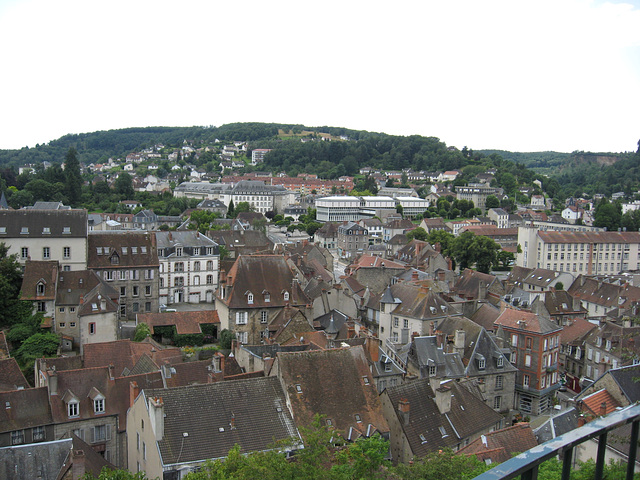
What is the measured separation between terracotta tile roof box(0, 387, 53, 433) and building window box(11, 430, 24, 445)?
0.23 m

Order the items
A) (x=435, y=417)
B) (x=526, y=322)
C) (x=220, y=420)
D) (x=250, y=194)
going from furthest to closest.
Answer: (x=250, y=194) < (x=526, y=322) < (x=435, y=417) < (x=220, y=420)

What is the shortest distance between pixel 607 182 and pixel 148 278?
7328 inches

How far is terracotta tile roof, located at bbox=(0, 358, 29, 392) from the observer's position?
94.3ft

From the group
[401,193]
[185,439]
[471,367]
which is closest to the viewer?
[185,439]

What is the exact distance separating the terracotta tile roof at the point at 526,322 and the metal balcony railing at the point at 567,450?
3692 centimetres

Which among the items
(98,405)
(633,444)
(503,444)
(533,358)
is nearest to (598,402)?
(503,444)

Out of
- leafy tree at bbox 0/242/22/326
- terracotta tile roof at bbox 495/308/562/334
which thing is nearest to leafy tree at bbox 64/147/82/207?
leafy tree at bbox 0/242/22/326

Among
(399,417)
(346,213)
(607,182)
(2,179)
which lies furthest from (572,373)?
(607,182)

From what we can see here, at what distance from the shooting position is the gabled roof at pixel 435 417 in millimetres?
26812

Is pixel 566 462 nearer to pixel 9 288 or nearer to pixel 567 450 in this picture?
pixel 567 450

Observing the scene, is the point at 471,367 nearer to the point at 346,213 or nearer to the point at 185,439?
the point at 185,439

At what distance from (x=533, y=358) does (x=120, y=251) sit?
114 feet

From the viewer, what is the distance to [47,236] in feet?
160

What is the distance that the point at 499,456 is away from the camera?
2247cm
